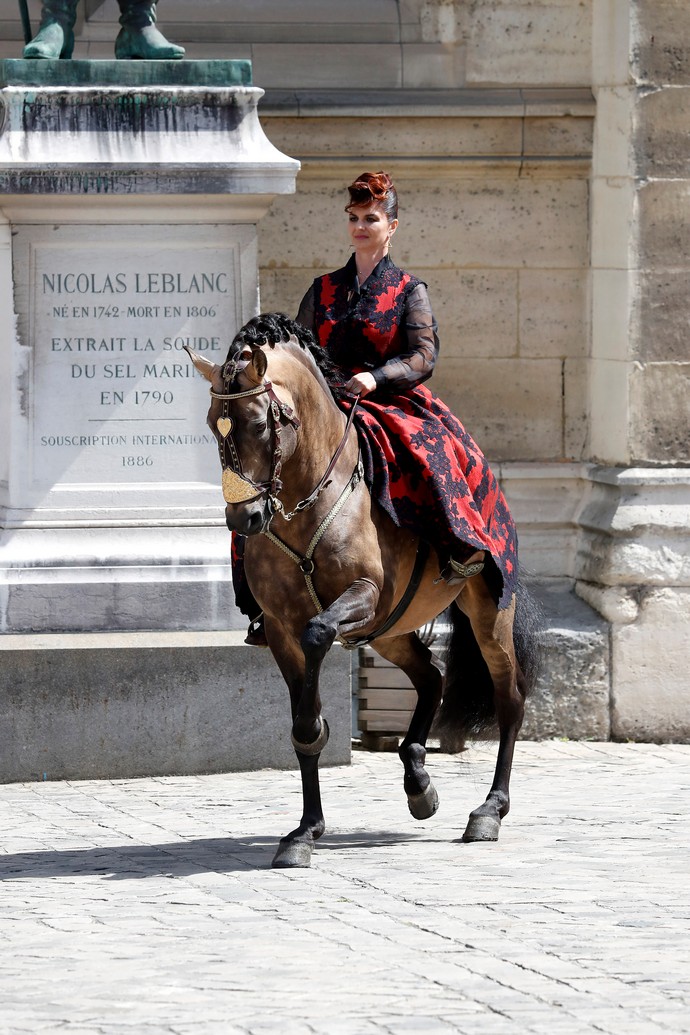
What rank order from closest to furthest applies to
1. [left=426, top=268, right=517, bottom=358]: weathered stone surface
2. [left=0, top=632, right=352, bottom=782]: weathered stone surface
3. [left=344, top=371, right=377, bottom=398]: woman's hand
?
[left=344, top=371, right=377, bottom=398]: woman's hand < [left=0, top=632, right=352, bottom=782]: weathered stone surface < [left=426, top=268, right=517, bottom=358]: weathered stone surface

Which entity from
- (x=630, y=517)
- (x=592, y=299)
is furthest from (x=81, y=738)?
(x=592, y=299)

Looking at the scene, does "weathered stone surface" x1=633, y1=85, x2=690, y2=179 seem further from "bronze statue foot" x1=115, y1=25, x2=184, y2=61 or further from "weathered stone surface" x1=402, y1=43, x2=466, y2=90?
"bronze statue foot" x1=115, y1=25, x2=184, y2=61

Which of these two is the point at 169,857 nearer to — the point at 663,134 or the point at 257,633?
the point at 257,633

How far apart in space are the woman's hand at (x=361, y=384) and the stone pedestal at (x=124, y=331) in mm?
1872

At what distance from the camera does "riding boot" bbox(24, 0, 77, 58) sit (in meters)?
A: 8.55

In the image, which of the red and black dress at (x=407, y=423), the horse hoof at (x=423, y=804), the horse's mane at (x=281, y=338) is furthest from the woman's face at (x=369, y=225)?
the horse hoof at (x=423, y=804)

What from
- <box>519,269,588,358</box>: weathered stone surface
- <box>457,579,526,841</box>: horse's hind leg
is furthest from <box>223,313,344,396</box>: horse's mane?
<box>519,269,588,358</box>: weathered stone surface

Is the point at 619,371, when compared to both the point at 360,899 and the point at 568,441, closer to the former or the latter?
the point at 568,441

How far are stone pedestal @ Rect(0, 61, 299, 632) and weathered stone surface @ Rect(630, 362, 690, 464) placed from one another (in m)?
2.24

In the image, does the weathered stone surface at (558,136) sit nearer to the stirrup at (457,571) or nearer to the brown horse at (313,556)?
the brown horse at (313,556)

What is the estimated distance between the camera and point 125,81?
849 cm

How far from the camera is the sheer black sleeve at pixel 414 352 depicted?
687 cm

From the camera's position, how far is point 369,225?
22.6 ft

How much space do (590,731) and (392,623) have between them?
2.85 meters
